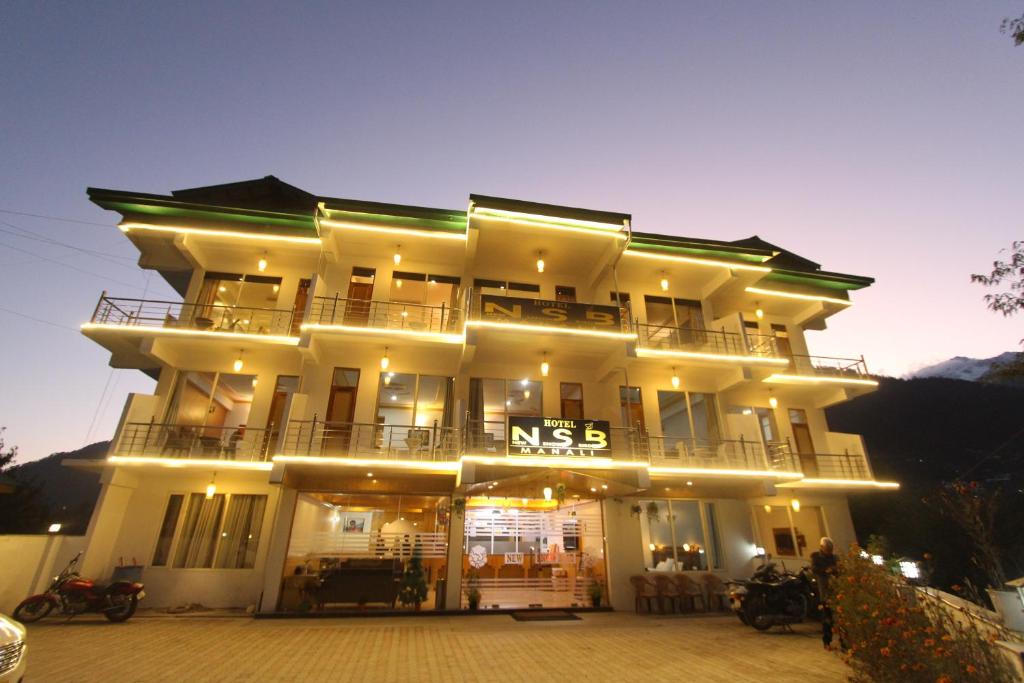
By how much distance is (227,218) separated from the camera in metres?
13.5

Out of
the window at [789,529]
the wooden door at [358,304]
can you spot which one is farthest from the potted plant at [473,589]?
the window at [789,529]

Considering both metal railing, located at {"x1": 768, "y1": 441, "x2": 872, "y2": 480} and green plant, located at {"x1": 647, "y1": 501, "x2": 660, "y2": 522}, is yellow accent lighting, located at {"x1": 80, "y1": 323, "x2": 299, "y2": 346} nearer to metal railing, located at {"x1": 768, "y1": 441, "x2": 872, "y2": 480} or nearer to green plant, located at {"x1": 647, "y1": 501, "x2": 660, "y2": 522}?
green plant, located at {"x1": 647, "y1": 501, "x2": 660, "y2": 522}

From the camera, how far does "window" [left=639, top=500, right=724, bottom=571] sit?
510 inches

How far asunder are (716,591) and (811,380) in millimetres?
7528

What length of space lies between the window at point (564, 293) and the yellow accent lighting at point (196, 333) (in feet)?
26.5

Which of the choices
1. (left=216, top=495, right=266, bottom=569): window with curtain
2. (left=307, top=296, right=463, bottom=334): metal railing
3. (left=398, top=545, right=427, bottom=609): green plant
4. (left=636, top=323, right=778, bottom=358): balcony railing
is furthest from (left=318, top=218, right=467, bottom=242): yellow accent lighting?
(left=398, top=545, right=427, bottom=609): green plant

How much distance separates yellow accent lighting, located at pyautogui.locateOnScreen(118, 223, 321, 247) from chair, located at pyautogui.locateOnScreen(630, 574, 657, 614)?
520 inches

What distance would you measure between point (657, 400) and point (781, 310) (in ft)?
22.7

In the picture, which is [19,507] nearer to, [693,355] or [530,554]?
[530,554]

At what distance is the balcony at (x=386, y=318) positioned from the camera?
12195 mm

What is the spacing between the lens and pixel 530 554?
1274cm

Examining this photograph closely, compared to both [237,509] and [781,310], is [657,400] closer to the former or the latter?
[781,310]

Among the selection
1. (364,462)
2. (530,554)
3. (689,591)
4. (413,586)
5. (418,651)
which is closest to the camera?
(418,651)

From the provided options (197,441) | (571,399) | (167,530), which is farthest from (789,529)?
(167,530)
